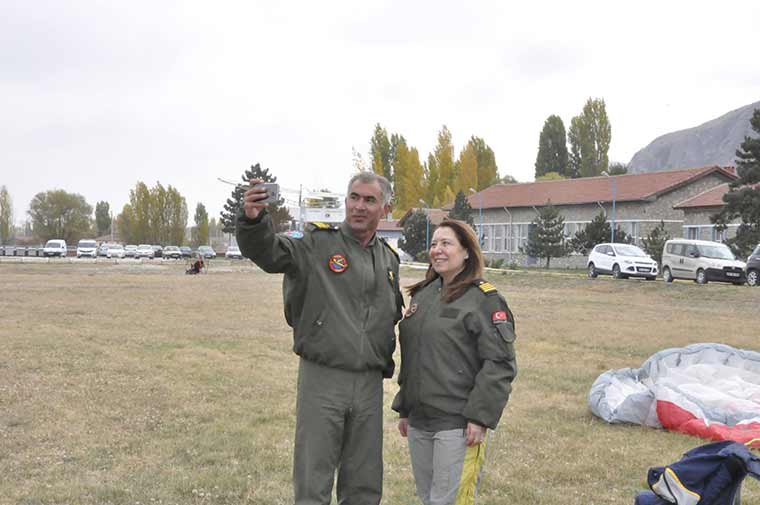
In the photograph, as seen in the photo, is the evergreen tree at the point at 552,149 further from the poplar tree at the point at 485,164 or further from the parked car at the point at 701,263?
the parked car at the point at 701,263

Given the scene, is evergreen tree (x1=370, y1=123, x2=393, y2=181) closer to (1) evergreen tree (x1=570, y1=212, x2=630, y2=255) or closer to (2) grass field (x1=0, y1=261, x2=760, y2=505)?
(1) evergreen tree (x1=570, y1=212, x2=630, y2=255)

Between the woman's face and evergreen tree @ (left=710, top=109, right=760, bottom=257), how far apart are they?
31.4 metres

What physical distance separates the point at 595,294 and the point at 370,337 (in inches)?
861

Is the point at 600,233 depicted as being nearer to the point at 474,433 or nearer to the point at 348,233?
the point at 348,233

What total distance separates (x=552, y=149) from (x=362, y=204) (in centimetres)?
8044

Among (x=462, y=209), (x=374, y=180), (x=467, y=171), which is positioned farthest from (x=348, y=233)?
(x=467, y=171)

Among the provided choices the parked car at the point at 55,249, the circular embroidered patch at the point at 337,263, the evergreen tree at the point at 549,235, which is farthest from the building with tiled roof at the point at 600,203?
the circular embroidered patch at the point at 337,263

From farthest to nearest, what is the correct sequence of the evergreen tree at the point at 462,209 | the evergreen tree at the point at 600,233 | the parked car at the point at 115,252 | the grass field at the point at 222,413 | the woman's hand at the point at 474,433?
the parked car at the point at 115,252, the evergreen tree at the point at 462,209, the evergreen tree at the point at 600,233, the grass field at the point at 222,413, the woman's hand at the point at 474,433

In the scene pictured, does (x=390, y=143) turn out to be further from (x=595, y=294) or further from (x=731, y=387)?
(x=731, y=387)

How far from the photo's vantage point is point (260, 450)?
6.06 metres

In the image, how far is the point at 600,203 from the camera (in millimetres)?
46750

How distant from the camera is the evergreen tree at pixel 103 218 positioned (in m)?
132

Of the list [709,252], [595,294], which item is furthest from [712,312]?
[709,252]

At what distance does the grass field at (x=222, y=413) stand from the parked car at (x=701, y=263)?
29.3ft
